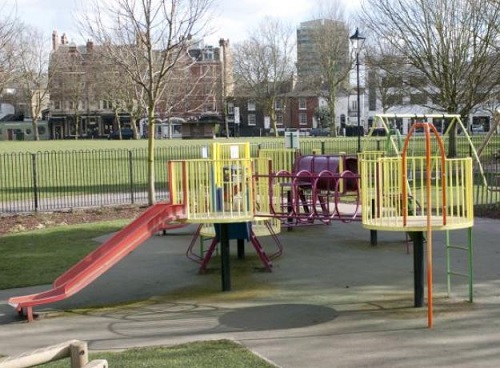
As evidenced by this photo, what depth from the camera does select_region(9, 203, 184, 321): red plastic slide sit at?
305 inches

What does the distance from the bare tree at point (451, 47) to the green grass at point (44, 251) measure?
17302 millimetres

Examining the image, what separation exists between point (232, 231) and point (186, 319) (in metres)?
2.59

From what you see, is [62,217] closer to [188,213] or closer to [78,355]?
[188,213]

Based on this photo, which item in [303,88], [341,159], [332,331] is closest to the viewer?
[332,331]

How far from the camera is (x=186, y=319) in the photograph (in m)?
7.62

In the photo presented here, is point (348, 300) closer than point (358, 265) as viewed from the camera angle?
Yes

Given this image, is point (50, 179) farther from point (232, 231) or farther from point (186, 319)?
point (186, 319)

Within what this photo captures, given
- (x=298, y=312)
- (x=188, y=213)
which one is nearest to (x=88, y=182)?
(x=188, y=213)

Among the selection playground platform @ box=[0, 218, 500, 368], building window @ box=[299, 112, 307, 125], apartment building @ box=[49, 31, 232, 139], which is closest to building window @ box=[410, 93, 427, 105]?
playground platform @ box=[0, 218, 500, 368]

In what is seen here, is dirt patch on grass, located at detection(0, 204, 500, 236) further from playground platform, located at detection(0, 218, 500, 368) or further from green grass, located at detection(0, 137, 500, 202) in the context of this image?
playground platform, located at detection(0, 218, 500, 368)

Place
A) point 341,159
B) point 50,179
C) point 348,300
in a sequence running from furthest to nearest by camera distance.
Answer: point 50,179 < point 341,159 < point 348,300

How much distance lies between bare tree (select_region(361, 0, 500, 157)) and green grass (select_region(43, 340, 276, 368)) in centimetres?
2297

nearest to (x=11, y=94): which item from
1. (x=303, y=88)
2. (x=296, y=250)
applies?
(x=303, y=88)

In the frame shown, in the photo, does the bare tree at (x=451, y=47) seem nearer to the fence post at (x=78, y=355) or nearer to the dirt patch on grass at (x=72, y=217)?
the dirt patch on grass at (x=72, y=217)
